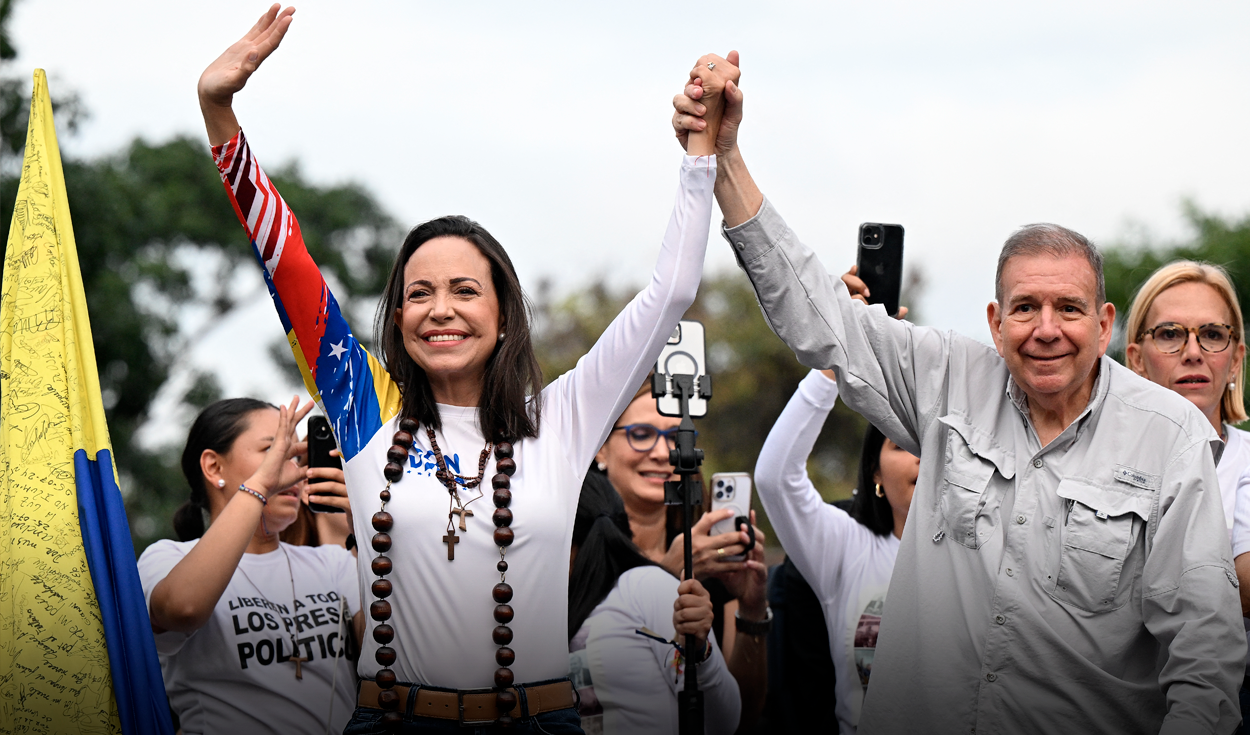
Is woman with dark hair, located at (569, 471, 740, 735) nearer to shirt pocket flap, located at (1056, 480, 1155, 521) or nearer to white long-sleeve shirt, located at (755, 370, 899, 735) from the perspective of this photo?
white long-sleeve shirt, located at (755, 370, 899, 735)

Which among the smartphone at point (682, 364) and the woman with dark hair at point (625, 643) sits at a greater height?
the smartphone at point (682, 364)

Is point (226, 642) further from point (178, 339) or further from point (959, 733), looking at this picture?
point (178, 339)

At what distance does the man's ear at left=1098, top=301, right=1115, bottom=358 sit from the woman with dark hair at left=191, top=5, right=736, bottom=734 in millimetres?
1039

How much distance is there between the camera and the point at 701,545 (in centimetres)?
381

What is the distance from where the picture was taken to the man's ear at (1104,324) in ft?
9.27

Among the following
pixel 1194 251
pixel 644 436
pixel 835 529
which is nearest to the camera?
pixel 835 529

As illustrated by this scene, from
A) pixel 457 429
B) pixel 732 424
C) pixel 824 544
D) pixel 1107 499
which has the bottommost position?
pixel 732 424

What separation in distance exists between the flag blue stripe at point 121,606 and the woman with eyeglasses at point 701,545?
1721 mm

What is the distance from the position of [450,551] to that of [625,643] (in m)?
1.28

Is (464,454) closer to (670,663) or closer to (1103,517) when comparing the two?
(670,663)

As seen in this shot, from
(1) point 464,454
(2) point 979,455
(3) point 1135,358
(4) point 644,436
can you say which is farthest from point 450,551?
(3) point 1135,358

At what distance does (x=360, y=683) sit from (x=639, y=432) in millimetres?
1900

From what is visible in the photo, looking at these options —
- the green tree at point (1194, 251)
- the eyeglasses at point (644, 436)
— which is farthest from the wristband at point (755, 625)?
the green tree at point (1194, 251)

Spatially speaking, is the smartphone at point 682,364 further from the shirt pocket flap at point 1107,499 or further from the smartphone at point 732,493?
the shirt pocket flap at point 1107,499
